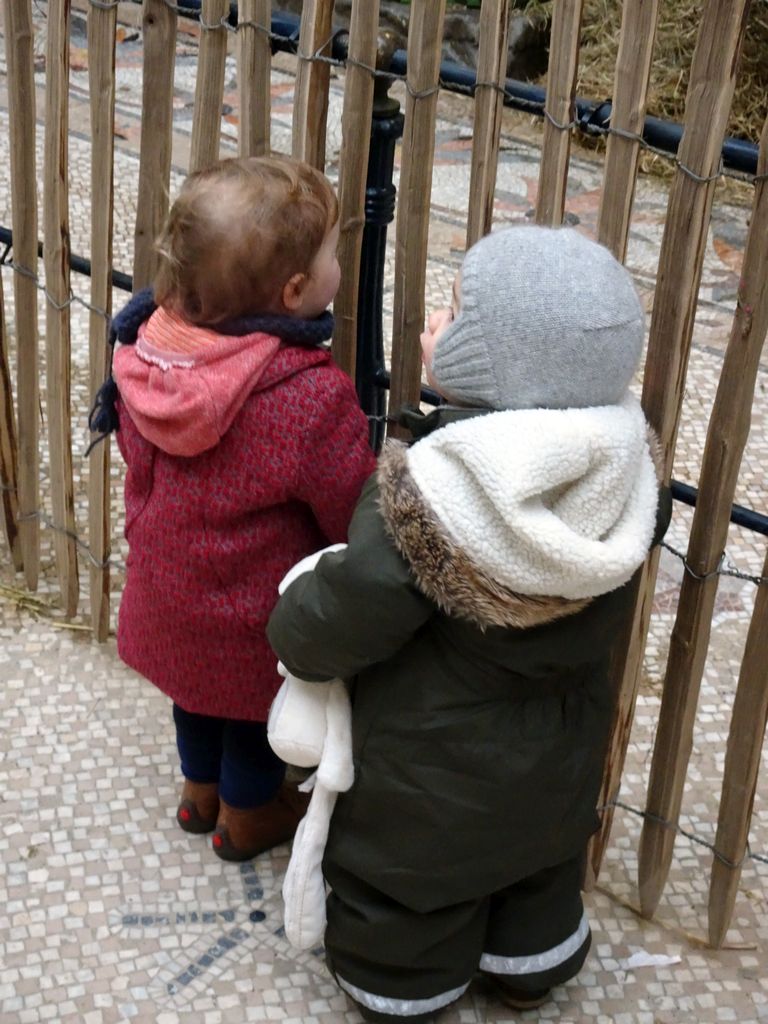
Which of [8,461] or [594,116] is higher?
[594,116]

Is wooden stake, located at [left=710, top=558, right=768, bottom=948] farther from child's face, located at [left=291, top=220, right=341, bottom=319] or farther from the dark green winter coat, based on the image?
child's face, located at [left=291, top=220, right=341, bottom=319]

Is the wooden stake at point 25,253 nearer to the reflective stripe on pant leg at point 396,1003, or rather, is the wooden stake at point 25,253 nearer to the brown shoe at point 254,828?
the brown shoe at point 254,828

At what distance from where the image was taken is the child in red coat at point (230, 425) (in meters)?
1.73

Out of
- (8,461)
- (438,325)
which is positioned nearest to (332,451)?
(438,325)

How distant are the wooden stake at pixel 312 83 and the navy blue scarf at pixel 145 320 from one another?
0.96ft

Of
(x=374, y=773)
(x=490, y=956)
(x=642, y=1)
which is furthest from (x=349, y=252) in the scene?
(x=490, y=956)

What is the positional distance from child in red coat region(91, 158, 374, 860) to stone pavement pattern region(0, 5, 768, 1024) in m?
0.36

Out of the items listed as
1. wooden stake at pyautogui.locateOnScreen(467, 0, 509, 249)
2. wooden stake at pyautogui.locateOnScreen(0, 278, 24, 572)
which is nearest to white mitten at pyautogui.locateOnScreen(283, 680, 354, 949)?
wooden stake at pyautogui.locateOnScreen(467, 0, 509, 249)

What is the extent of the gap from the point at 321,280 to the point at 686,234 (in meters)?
0.47

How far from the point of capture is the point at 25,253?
250cm

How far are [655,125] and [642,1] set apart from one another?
16 centimetres

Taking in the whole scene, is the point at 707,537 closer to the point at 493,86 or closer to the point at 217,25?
the point at 493,86

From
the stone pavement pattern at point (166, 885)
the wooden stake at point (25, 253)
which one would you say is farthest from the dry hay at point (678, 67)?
the wooden stake at point (25, 253)

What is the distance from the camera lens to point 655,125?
5.69 feet
